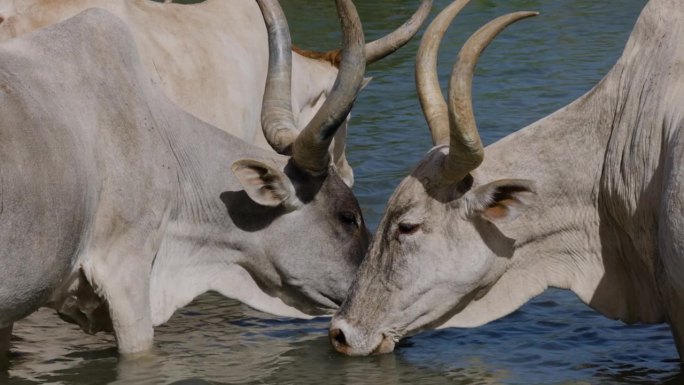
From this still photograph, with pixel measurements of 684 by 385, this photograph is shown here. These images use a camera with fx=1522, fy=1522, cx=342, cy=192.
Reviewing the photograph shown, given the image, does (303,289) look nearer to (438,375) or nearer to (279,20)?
(438,375)

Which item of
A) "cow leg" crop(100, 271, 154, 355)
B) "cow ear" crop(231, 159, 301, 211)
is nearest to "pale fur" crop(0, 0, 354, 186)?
"cow ear" crop(231, 159, 301, 211)

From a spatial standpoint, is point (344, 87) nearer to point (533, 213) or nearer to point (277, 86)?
point (277, 86)

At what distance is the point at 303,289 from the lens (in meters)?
8.25

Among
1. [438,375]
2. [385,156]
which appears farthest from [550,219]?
[385,156]

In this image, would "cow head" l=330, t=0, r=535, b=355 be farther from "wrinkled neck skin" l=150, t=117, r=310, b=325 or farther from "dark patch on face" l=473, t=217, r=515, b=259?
"wrinkled neck skin" l=150, t=117, r=310, b=325

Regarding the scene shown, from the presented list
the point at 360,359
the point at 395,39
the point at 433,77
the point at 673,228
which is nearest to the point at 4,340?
the point at 360,359

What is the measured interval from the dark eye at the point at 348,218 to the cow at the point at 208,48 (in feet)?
4.79

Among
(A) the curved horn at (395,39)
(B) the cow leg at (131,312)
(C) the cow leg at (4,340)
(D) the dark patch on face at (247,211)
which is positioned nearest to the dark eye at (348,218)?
(D) the dark patch on face at (247,211)

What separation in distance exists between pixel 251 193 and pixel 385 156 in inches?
182

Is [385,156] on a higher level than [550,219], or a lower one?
higher

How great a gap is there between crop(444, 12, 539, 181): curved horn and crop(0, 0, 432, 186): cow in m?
2.30

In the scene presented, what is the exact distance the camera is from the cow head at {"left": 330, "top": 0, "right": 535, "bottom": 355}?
23.9 feet

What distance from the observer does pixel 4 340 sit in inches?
318

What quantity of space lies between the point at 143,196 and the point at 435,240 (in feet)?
4.88
